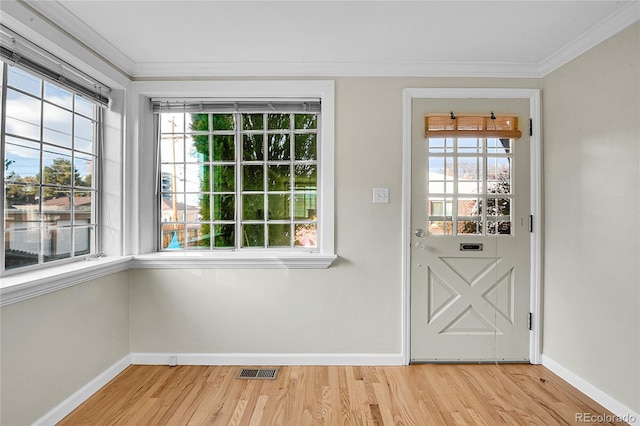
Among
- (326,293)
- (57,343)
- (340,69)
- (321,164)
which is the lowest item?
(57,343)

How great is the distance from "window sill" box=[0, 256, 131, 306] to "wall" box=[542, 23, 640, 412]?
123 inches

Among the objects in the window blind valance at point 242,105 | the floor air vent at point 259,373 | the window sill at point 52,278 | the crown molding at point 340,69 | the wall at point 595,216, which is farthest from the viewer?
the window blind valance at point 242,105

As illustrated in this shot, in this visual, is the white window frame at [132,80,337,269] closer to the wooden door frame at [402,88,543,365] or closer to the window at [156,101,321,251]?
the window at [156,101,321,251]

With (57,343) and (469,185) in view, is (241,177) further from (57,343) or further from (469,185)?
(469,185)

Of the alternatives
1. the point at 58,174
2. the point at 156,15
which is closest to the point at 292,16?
the point at 156,15

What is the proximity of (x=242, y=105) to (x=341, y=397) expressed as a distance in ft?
7.32

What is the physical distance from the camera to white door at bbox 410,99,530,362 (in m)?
2.61

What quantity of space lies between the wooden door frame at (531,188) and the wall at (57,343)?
2.11 meters

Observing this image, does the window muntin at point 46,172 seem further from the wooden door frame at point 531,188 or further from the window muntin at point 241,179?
the wooden door frame at point 531,188

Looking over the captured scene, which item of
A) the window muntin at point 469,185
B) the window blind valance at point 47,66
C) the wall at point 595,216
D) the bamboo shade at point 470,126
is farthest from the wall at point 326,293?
the window blind valance at point 47,66

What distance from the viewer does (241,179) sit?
2.78m

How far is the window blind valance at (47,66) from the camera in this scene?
1.70m

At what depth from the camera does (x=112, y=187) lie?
8.31 feet

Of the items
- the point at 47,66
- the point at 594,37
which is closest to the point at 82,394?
the point at 47,66
